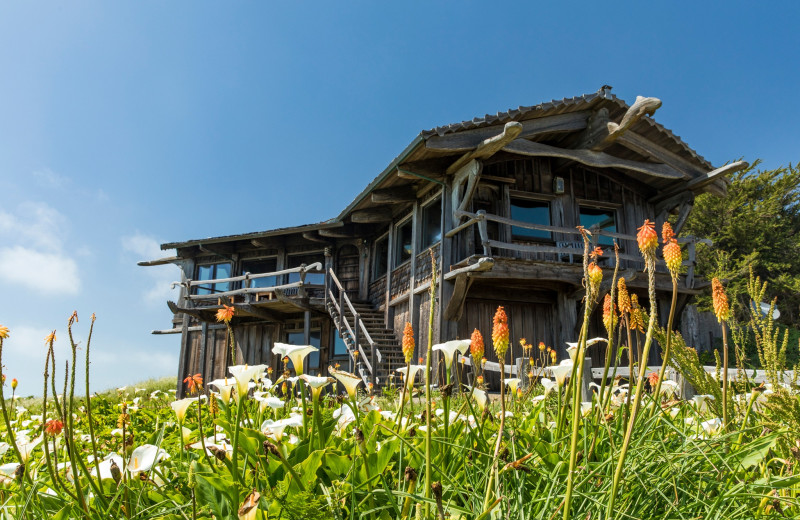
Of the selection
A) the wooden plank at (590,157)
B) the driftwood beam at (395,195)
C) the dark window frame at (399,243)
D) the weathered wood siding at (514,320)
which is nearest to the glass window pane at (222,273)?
the dark window frame at (399,243)

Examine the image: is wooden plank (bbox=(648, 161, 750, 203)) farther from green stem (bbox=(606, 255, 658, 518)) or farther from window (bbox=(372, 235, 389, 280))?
green stem (bbox=(606, 255, 658, 518))

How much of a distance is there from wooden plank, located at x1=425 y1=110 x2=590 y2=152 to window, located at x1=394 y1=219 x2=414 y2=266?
142 inches

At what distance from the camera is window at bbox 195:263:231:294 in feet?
58.4

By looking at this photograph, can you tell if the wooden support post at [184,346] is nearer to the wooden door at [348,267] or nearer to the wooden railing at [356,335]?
the wooden door at [348,267]

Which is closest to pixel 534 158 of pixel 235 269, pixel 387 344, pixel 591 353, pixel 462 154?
pixel 462 154

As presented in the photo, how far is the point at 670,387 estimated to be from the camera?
2723mm

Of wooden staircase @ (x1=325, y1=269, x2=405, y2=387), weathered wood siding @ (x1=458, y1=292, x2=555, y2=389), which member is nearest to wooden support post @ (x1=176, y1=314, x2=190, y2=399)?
wooden staircase @ (x1=325, y1=269, x2=405, y2=387)

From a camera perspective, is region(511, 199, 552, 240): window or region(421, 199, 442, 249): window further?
region(511, 199, 552, 240): window

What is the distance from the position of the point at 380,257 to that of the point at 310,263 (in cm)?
293

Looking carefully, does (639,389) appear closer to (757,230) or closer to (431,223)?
(431,223)

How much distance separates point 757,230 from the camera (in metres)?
19.4

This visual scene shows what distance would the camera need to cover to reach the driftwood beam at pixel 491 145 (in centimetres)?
879

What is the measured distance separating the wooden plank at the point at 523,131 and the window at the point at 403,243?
3597 mm

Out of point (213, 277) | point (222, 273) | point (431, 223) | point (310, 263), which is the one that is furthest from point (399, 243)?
point (213, 277)
